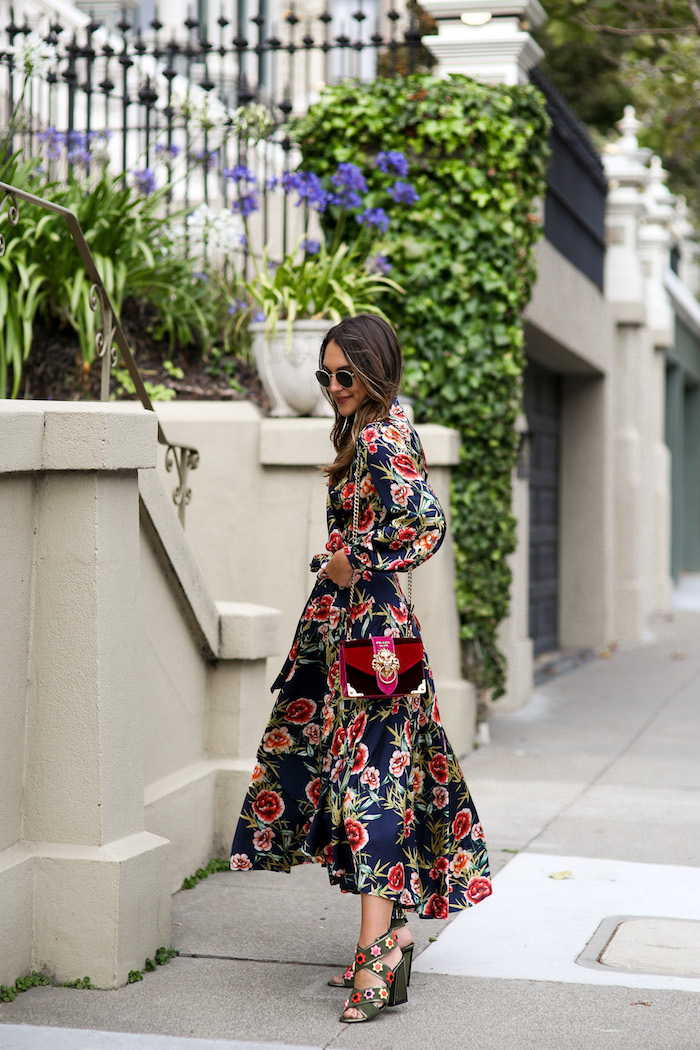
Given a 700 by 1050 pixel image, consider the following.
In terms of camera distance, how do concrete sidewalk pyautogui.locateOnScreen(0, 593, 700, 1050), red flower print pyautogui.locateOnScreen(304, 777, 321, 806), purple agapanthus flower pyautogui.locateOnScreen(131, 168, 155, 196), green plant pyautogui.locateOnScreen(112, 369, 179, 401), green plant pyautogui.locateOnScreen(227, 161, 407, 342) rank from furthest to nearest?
purple agapanthus flower pyautogui.locateOnScreen(131, 168, 155, 196) < green plant pyautogui.locateOnScreen(112, 369, 179, 401) < green plant pyautogui.locateOnScreen(227, 161, 407, 342) < red flower print pyautogui.locateOnScreen(304, 777, 321, 806) < concrete sidewalk pyautogui.locateOnScreen(0, 593, 700, 1050)

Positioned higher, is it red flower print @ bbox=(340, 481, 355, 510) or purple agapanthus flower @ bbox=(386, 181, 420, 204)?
purple agapanthus flower @ bbox=(386, 181, 420, 204)

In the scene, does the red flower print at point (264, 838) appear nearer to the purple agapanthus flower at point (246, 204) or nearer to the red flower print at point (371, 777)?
the red flower print at point (371, 777)

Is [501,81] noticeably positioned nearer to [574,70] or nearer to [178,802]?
[178,802]

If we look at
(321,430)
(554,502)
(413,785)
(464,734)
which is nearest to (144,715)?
(413,785)

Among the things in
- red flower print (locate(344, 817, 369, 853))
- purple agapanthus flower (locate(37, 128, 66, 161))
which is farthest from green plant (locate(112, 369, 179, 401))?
red flower print (locate(344, 817, 369, 853))

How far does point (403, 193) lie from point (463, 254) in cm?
48

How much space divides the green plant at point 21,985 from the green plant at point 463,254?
4.06 metres

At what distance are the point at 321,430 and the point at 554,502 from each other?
644 cm

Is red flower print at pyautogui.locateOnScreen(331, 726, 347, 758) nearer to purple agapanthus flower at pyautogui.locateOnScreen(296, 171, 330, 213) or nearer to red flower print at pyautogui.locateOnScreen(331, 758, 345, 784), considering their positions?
red flower print at pyautogui.locateOnScreen(331, 758, 345, 784)

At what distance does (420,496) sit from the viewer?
3.64 meters

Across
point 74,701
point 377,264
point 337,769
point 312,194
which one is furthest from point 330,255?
point 337,769

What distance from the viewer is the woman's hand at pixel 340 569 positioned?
3.68 meters

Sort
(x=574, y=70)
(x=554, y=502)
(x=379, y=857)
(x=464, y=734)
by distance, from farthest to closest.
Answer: (x=574, y=70) → (x=554, y=502) → (x=464, y=734) → (x=379, y=857)

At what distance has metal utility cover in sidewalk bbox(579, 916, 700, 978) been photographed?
13.1ft
